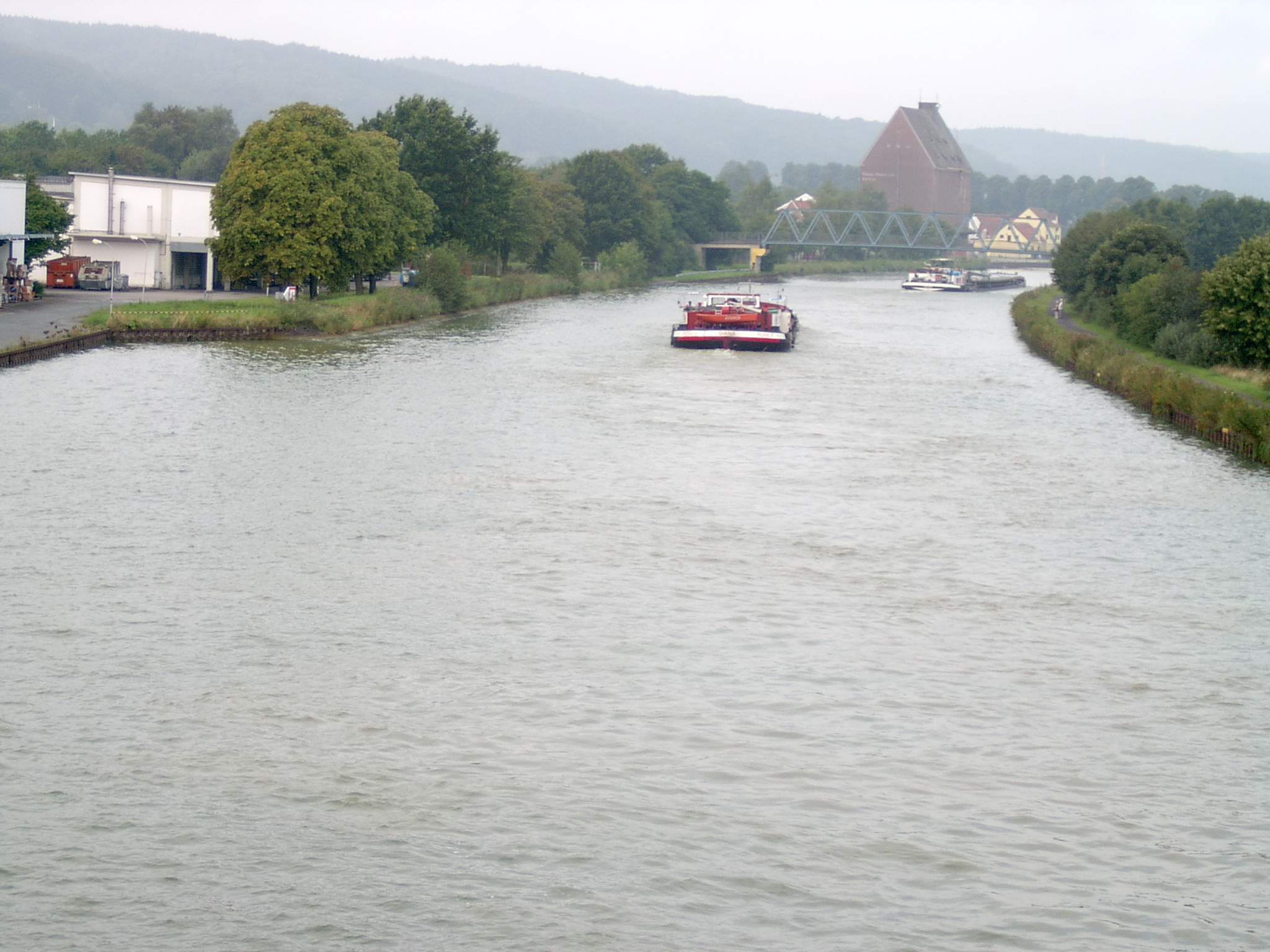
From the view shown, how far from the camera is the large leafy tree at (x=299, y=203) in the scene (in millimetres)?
53625

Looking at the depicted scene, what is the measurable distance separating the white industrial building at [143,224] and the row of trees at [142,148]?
37.7 meters

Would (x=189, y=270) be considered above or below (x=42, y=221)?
below

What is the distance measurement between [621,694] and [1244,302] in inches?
1217

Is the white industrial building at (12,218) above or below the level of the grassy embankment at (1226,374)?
above

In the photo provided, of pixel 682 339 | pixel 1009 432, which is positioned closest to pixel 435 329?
pixel 682 339

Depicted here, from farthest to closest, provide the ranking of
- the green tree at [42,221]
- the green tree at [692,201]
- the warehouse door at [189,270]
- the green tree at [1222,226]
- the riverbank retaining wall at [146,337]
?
the green tree at [692,201], the green tree at [1222,226], the warehouse door at [189,270], the green tree at [42,221], the riverbank retaining wall at [146,337]

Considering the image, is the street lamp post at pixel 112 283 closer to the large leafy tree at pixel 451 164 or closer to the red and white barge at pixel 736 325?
the large leafy tree at pixel 451 164

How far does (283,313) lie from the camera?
50.4m

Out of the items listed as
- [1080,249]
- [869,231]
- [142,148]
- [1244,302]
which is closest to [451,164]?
[1080,249]

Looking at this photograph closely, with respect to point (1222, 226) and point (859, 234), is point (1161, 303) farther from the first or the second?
point (859, 234)

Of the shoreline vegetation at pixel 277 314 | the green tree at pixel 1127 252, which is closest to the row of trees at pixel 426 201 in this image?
the shoreline vegetation at pixel 277 314

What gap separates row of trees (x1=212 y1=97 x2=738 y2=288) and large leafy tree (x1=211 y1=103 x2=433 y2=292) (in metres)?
0.05

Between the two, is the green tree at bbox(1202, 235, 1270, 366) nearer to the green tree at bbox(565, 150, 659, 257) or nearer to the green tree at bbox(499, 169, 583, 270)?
the green tree at bbox(499, 169, 583, 270)

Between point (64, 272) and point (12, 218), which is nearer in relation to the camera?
point (12, 218)
